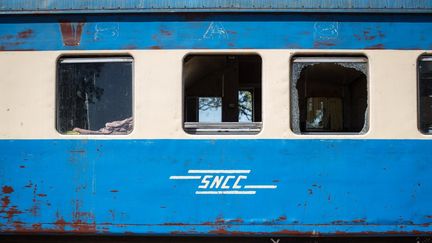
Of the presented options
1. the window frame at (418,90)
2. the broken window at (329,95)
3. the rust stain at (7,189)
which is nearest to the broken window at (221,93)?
the broken window at (329,95)

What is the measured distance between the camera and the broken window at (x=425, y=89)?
427 centimetres

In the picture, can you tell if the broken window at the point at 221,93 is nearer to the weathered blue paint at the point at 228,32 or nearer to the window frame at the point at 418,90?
the weathered blue paint at the point at 228,32

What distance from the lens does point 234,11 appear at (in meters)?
4.25

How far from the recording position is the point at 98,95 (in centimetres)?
439

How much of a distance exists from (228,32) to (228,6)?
218 millimetres

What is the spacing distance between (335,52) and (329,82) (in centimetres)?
82

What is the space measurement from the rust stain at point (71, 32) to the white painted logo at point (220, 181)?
1437mm

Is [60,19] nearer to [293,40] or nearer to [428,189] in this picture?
[293,40]

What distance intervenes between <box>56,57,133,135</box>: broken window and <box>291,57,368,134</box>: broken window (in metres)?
1.44

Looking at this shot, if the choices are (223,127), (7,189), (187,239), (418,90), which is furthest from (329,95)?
(7,189)

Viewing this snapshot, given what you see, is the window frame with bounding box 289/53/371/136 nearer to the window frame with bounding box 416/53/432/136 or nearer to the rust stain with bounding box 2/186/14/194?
the window frame with bounding box 416/53/432/136

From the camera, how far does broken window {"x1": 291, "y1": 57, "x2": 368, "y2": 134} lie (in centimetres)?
427

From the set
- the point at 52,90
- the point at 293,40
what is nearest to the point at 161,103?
the point at 52,90

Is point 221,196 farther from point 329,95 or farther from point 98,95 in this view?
point 329,95
